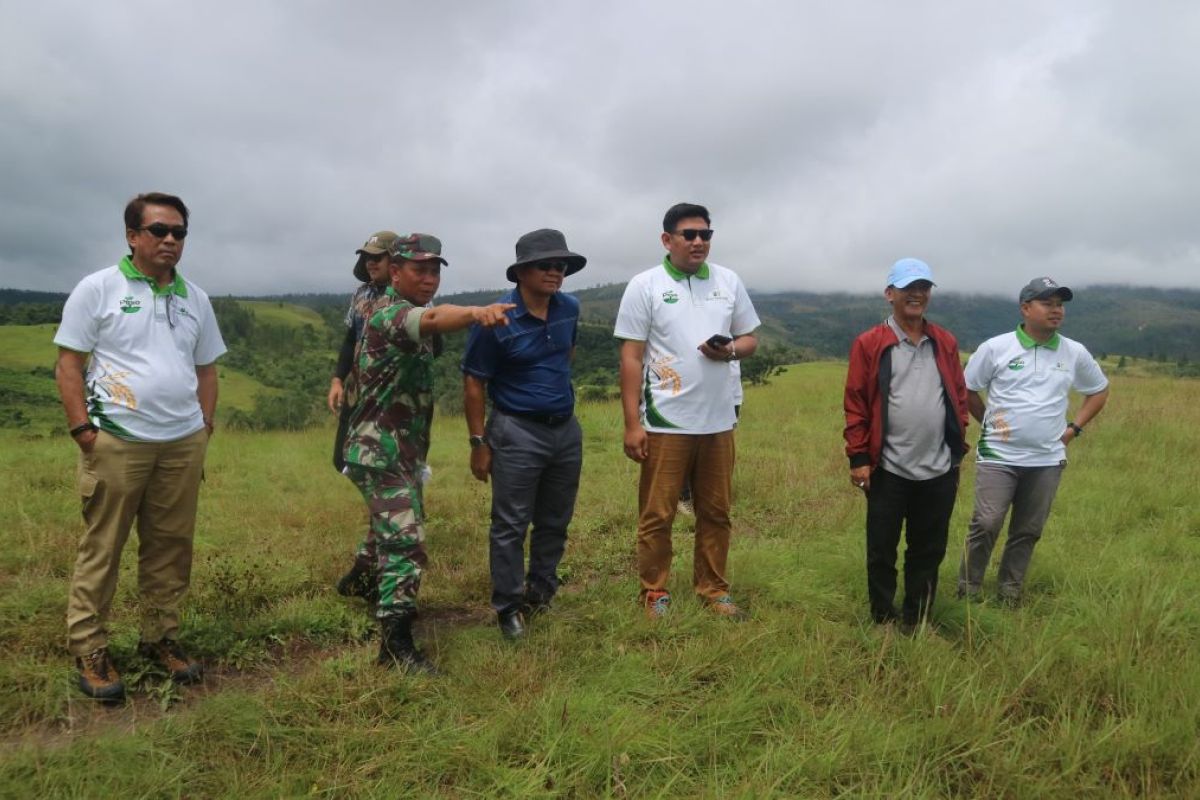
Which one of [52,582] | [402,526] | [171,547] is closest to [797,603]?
[402,526]

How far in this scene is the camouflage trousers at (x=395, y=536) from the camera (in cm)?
317

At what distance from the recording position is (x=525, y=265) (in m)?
3.46

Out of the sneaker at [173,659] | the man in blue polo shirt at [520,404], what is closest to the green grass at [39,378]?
the sneaker at [173,659]

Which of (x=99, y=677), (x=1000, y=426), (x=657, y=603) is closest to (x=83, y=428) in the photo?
(x=99, y=677)

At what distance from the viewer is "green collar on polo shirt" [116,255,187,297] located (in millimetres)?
2984

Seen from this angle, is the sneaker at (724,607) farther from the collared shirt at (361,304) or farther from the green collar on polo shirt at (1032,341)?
the collared shirt at (361,304)

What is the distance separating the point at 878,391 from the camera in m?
3.58

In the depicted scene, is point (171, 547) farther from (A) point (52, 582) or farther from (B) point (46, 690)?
(A) point (52, 582)

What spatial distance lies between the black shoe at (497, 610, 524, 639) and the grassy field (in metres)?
0.07

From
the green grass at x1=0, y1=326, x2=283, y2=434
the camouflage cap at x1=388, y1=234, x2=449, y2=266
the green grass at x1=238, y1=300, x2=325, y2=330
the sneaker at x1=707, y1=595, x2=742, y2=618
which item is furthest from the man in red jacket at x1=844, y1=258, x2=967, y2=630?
the green grass at x1=238, y1=300, x2=325, y2=330

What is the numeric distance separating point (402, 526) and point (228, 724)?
1.01 m

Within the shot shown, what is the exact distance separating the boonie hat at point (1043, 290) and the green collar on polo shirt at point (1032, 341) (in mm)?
194

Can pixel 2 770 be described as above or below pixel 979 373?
below

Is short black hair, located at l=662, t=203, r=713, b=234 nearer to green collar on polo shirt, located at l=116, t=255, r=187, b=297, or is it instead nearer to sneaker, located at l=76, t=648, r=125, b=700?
green collar on polo shirt, located at l=116, t=255, r=187, b=297
